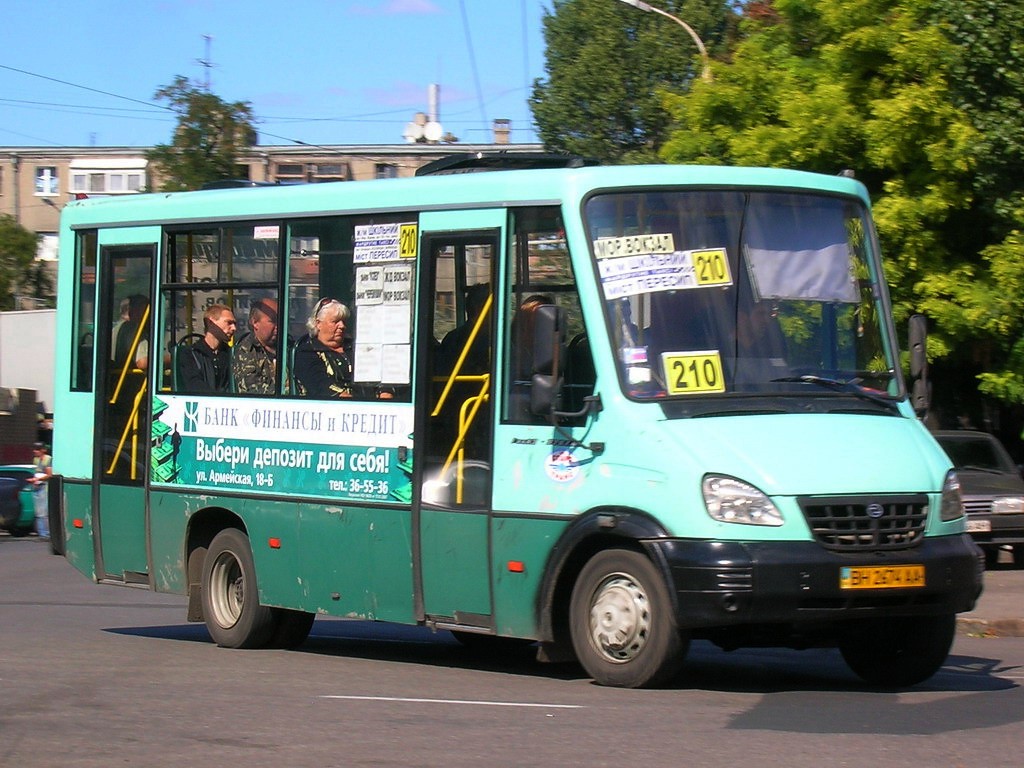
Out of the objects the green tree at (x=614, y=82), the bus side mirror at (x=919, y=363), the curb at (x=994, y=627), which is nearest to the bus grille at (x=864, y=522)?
the bus side mirror at (x=919, y=363)

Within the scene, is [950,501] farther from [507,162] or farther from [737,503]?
[507,162]

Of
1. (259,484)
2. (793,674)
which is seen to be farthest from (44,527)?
(793,674)

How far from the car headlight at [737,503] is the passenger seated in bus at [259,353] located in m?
3.69

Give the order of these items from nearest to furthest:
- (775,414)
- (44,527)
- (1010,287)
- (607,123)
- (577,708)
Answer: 1. (577,708)
2. (775,414)
3. (1010,287)
4. (44,527)
5. (607,123)

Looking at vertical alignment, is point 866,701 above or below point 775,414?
below

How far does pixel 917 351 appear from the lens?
31.8 ft

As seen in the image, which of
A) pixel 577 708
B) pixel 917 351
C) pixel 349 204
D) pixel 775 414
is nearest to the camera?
pixel 577 708

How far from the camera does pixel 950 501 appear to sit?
890cm

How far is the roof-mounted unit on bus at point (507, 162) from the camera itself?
10.1 meters

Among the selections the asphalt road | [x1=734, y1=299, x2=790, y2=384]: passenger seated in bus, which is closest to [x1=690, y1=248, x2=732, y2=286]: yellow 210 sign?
[x1=734, y1=299, x2=790, y2=384]: passenger seated in bus

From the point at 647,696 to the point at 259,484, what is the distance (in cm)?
363

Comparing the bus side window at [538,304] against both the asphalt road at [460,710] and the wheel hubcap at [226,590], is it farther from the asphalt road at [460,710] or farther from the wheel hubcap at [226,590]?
the wheel hubcap at [226,590]

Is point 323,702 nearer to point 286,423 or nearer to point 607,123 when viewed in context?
point 286,423

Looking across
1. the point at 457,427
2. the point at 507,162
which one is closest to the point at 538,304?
the point at 457,427
